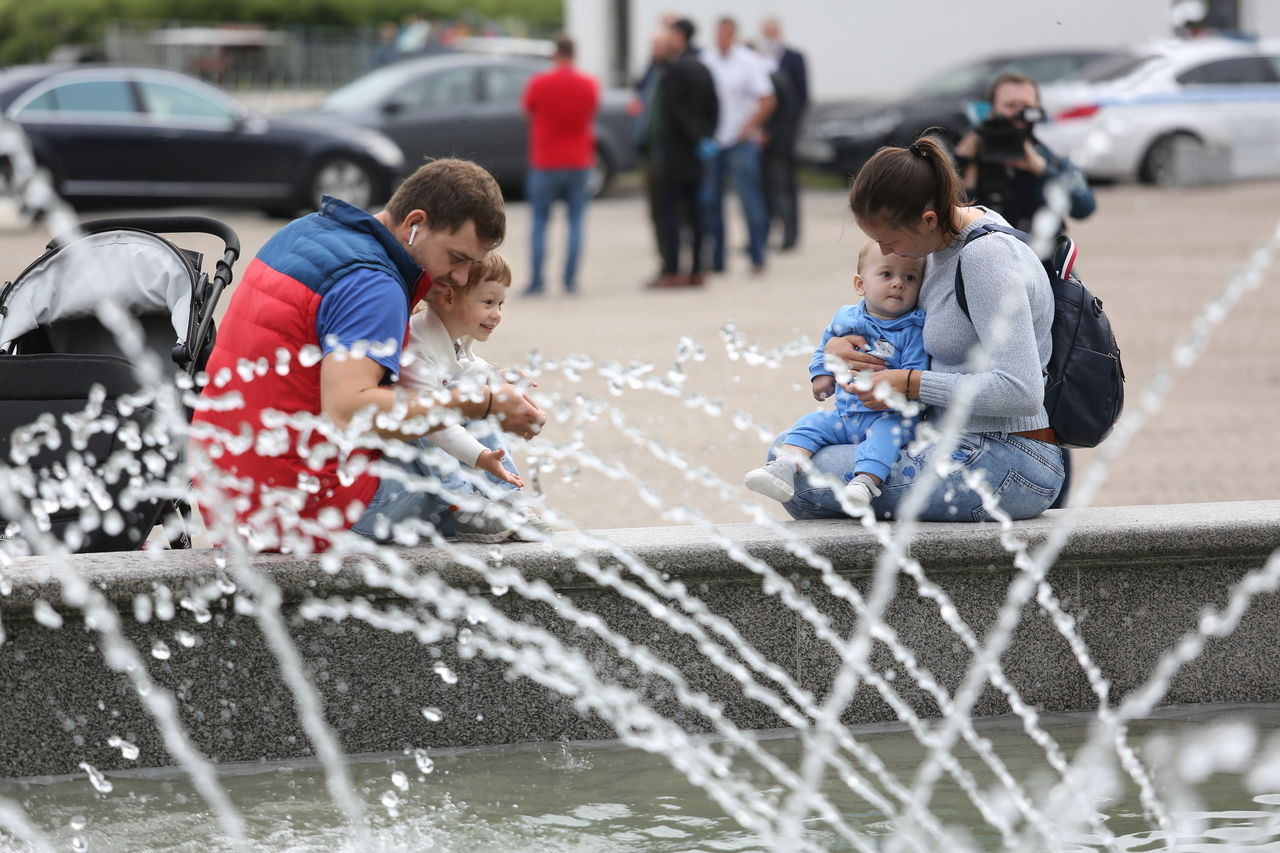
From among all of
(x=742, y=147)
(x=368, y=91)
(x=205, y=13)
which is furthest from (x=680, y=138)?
(x=205, y=13)

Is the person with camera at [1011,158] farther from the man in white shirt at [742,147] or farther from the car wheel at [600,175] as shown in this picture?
the car wheel at [600,175]

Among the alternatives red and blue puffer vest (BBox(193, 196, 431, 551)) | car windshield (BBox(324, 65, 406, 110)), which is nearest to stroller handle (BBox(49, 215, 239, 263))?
red and blue puffer vest (BBox(193, 196, 431, 551))

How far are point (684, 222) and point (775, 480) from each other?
935 cm

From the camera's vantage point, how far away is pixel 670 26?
1347 centimetres

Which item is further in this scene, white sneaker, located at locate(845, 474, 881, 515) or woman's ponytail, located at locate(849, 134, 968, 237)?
white sneaker, located at locate(845, 474, 881, 515)

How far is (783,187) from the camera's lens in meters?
15.7

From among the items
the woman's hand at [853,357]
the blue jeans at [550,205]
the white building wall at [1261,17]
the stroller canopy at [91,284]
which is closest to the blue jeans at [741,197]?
the blue jeans at [550,205]

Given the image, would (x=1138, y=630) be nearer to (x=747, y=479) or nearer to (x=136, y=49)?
(x=747, y=479)

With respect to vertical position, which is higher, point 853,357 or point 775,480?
point 853,357

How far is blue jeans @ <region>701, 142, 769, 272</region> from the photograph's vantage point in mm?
14141

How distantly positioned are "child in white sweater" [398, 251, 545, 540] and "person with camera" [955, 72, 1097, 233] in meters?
2.71

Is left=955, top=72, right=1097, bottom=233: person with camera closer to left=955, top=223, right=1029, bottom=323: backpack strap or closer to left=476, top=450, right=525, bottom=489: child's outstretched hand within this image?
left=955, top=223, right=1029, bottom=323: backpack strap

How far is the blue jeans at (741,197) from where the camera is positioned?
14.1 m

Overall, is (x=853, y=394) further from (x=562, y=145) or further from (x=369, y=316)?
(x=562, y=145)
